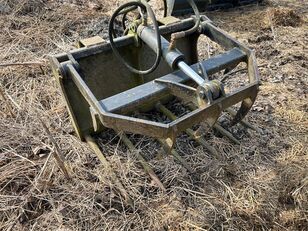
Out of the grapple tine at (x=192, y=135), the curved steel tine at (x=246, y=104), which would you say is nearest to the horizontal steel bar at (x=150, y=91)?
the curved steel tine at (x=246, y=104)

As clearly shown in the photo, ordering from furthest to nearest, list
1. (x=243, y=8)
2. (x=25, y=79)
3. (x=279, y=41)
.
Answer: (x=243, y=8) < (x=279, y=41) < (x=25, y=79)

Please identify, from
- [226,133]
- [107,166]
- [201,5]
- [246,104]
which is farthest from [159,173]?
[201,5]

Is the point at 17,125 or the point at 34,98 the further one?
the point at 34,98

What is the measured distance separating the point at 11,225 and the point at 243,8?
15.5 feet

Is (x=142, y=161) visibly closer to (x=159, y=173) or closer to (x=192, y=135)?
(x=159, y=173)

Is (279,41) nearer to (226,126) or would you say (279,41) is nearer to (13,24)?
(226,126)

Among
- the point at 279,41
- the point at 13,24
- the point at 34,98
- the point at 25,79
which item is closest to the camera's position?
the point at 34,98

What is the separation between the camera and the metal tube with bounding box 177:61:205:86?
202 cm

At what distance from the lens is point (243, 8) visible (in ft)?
17.5

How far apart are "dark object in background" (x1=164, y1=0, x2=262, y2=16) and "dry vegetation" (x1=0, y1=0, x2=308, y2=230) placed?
1.78 metres

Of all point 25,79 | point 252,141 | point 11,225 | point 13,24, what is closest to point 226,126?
point 252,141

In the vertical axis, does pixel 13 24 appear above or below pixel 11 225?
above

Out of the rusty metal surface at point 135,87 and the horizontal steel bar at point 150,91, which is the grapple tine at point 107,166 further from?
the horizontal steel bar at point 150,91

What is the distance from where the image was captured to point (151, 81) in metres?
2.29
